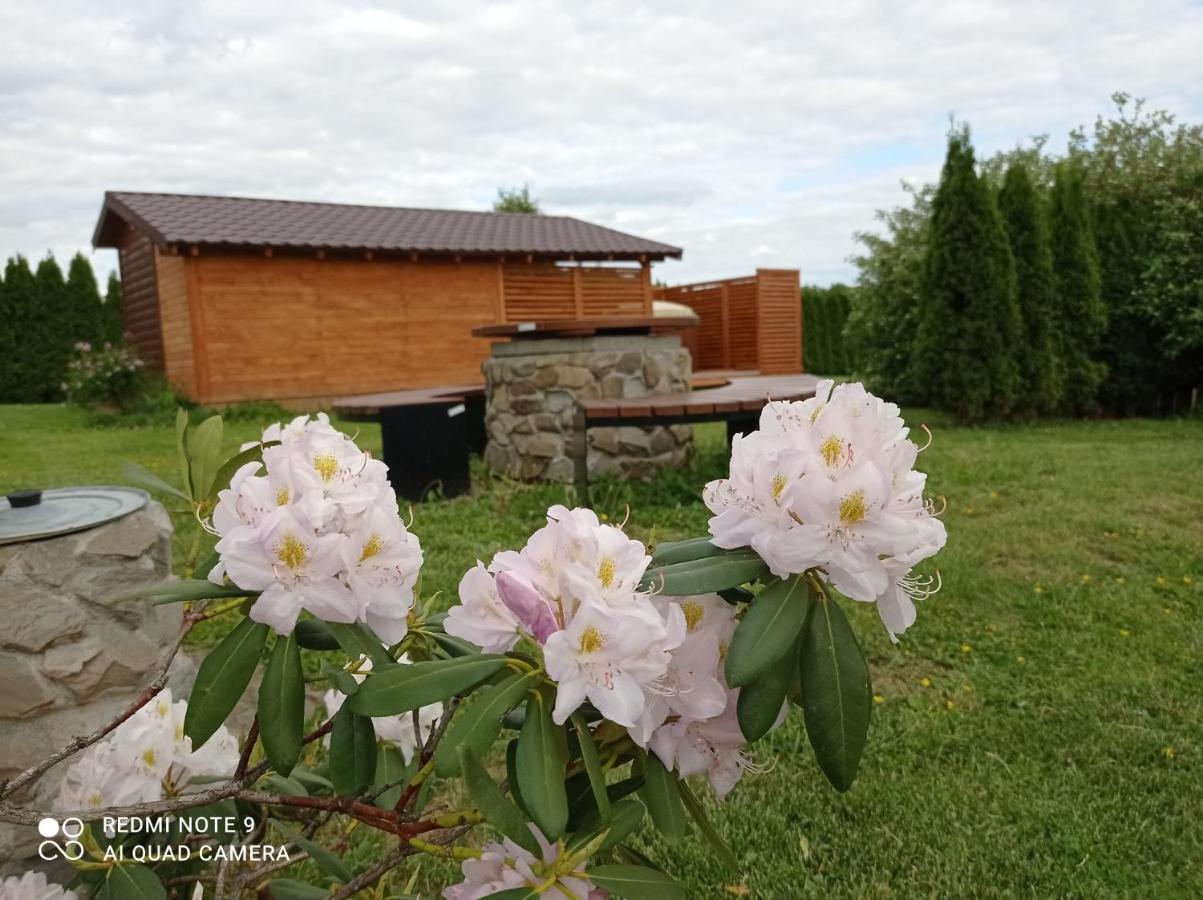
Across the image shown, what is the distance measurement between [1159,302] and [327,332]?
37.5ft

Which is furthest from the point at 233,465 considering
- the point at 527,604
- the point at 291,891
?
the point at 291,891

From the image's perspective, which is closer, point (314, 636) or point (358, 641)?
point (358, 641)

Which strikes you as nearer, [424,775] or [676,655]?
[676,655]

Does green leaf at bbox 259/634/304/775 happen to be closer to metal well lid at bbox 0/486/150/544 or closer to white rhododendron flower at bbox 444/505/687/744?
white rhododendron flower at bbox 444/505/687/744

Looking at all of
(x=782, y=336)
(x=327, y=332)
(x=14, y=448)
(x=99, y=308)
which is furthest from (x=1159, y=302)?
(x=99, y=308)

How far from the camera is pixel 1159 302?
35.9 feet

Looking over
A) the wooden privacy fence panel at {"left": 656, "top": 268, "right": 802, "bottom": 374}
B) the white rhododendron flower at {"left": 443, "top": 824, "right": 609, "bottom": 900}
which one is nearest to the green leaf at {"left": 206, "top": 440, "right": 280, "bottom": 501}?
the white rhododendron flower at {"left": 443, "top": 824, "right": 609, "bottom": 900}

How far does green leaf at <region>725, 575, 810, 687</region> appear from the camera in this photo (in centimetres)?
85

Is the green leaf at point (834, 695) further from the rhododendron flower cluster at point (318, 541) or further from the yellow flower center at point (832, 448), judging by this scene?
the rhododendron flower cluster at point (318, 541)

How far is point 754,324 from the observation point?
51.5 feet

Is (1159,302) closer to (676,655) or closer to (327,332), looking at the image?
(327,332)

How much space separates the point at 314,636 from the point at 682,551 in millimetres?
447

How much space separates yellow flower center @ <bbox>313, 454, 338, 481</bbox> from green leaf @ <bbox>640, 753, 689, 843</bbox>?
458 millimetres

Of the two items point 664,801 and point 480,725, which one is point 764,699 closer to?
point 664,801
